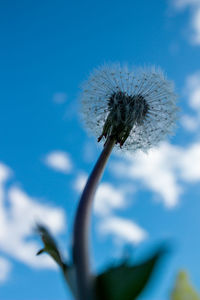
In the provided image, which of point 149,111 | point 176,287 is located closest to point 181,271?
point 176,287

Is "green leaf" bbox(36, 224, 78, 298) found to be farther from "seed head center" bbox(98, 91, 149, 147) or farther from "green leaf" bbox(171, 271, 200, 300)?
"seed head center" bbox(98, 91, 149, 147)

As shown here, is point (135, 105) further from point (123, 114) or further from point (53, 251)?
point (53, 251)

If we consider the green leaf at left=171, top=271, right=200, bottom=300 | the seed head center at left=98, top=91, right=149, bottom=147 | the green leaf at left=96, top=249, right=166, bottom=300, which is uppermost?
the seed head center at left=98, top=91, right=149, bottom=147

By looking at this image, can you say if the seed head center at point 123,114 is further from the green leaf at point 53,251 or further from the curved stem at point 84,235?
the green leaf at point 53,251

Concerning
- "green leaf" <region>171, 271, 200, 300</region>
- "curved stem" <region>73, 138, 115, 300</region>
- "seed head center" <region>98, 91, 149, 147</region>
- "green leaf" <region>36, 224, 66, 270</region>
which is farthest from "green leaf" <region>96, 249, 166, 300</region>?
"seed head center" <region>98, 91, 149, 147</region>

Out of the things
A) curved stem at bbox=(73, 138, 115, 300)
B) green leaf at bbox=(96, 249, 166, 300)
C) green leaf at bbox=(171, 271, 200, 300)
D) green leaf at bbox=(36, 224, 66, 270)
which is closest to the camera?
green leaf at bbox=(171, 271, 200, 300)

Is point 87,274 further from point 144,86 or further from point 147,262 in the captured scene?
point 144,86

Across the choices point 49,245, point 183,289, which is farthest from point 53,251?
point 183,289
